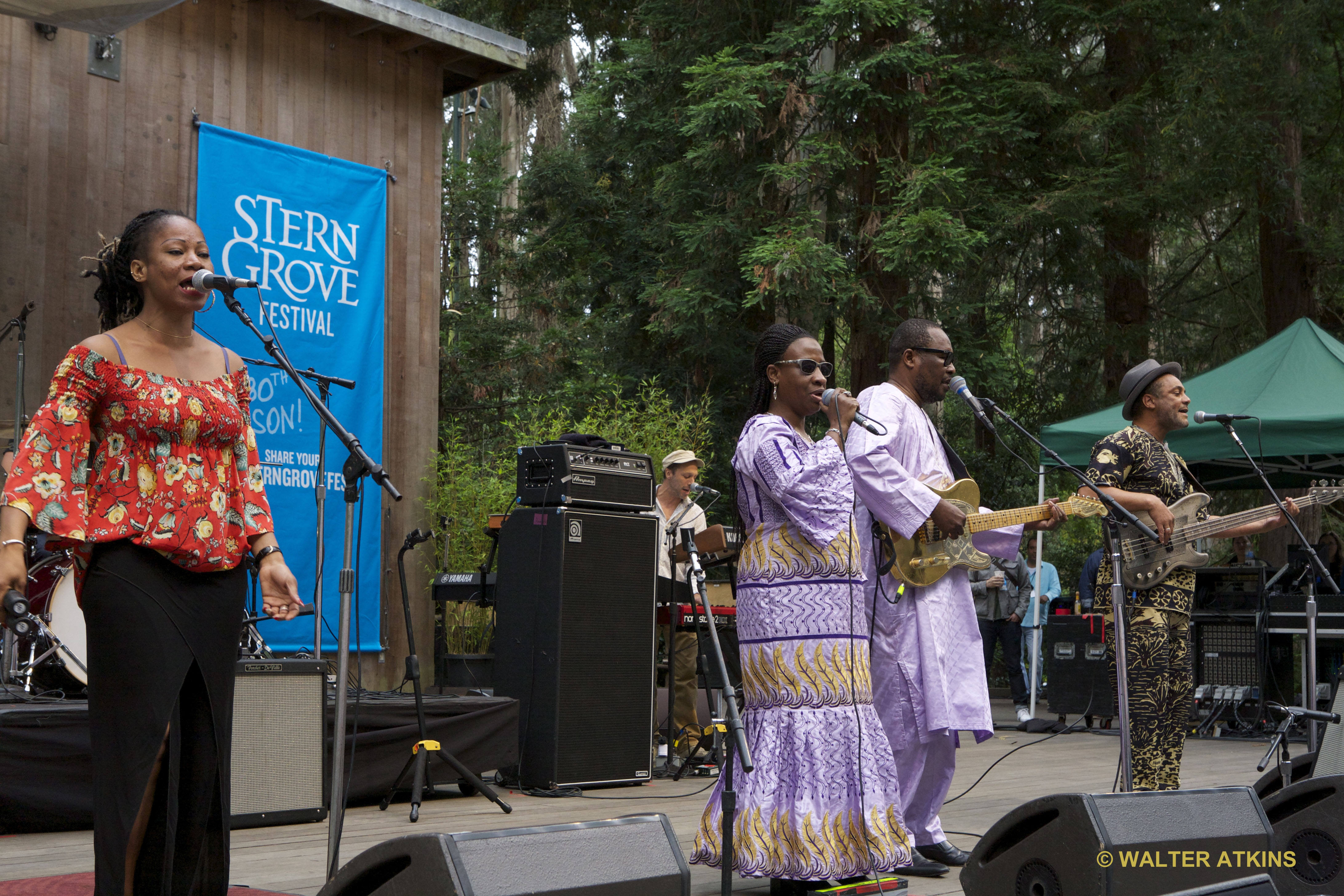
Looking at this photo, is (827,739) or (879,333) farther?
(879,333)

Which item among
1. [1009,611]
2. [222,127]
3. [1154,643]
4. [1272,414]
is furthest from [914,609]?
[1009,611]

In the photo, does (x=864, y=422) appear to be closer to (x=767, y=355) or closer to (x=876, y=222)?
(x=767, y=355)

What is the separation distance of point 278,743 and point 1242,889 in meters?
4.01

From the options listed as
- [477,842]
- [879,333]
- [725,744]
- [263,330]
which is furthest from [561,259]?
[477,842]

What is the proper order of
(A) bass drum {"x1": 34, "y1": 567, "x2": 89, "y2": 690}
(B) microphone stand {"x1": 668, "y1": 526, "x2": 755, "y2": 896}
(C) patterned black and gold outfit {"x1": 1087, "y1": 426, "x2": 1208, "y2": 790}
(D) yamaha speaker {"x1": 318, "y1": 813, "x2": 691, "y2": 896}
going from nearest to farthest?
(D) yamaha speaker {"x1": 318, "y1": 813, "x2": 691, "y2": 896}, (B) microphone stand {"x1": 668, "y1": 526, "x2": 755, "y2": 896}, (C) patterned black and gold outfit {"x1": 1087, "y1": 426, "x2": 1208, "y2": 790}, (A) bass drum {"x1": 34, "y1": 567, "x2": 89, "y2": 690}

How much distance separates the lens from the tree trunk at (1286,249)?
11.9 metres

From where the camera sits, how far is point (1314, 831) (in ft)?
11.4

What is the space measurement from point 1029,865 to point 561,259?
13039 mm

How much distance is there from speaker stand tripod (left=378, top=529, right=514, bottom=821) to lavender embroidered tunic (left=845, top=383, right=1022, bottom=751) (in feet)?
6.01

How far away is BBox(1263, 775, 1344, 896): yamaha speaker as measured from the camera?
3408 mm

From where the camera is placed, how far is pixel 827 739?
12.1 feet

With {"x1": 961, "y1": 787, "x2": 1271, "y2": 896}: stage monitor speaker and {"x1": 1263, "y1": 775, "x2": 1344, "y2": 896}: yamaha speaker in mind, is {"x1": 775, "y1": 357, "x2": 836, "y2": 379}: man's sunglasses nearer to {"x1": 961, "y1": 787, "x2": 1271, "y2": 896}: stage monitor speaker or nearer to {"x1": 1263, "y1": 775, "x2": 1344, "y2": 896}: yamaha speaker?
{"x1": 961, "y1": 787, "x2": 1271, "y2": 896}: stage monitor speaker

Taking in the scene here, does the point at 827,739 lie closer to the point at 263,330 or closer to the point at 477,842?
the point at 477,842

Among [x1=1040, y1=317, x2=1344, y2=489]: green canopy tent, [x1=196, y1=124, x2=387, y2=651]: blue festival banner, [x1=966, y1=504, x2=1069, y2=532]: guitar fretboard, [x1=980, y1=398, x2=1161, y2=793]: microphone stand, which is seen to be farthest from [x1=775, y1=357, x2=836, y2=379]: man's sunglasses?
[x1=1040, y1=317, x2=1344, y2=489]: green canopy tent
